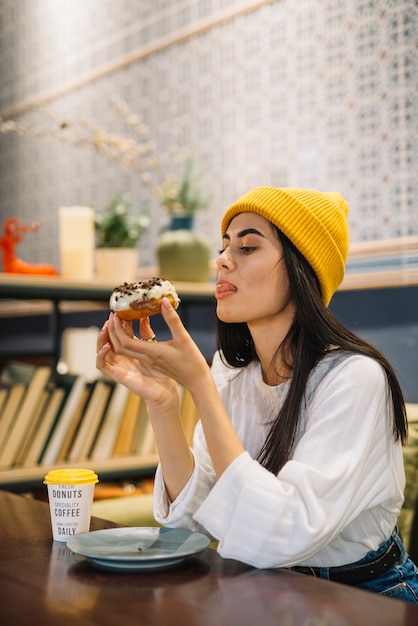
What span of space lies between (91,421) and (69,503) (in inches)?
50.9

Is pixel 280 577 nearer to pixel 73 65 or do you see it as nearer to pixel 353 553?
pixel 353 553

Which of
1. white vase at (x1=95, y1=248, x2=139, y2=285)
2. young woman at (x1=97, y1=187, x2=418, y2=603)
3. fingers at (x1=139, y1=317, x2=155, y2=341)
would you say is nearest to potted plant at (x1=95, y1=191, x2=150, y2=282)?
white vase at (x1=95, y1=248, x2=139, y2=285)

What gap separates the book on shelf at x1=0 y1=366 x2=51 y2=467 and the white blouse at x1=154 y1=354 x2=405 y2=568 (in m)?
1.05

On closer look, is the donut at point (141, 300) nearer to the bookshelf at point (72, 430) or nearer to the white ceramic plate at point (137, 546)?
the white ceramic plate at point (137, 546)

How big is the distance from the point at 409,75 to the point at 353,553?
1.40 m

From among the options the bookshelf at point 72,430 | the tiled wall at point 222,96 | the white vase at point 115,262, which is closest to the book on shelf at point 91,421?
the bookshelf at point 72,430

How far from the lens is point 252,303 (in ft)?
4.67

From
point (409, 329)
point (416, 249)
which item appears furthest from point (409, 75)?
point (409, 329)

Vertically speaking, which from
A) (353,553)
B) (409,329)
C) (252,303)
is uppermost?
(252,303)

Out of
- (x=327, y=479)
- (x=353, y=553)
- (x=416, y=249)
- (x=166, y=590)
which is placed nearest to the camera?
(x=166, y=590)

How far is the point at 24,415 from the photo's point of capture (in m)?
2.42

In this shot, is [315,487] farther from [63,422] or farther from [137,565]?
[63,422]

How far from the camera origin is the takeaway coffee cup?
4.01ft

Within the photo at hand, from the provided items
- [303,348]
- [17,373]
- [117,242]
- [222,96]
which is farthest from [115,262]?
[303,348]
